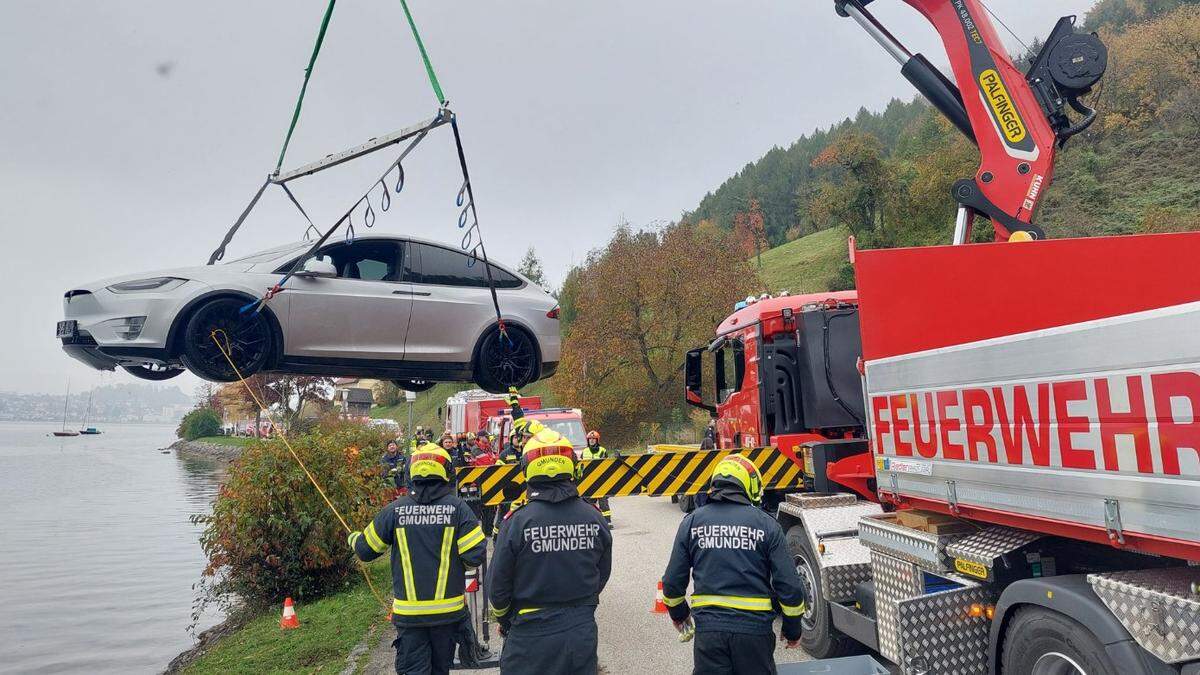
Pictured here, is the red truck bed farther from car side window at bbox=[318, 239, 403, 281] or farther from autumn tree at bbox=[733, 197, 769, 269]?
autumn tree at bbox=[733, 197, 769, 269]

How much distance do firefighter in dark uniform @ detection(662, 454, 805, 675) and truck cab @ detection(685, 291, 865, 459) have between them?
9.76ft

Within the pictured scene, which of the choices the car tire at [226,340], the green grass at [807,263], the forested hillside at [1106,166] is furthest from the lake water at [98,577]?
the green grass at [807,263]

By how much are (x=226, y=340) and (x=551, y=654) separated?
7.92ft

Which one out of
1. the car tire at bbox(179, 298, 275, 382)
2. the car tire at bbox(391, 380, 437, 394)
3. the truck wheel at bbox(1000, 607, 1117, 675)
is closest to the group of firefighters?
the truck wheel at bbox(1000, 607, 1117, 675)

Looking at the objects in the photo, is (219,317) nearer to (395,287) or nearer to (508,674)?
(395,287)

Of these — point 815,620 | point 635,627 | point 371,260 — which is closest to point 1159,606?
point 815,620

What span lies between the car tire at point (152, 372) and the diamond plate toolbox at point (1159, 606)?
467cm

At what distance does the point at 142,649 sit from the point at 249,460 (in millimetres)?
3476

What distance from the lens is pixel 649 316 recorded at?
30.4m

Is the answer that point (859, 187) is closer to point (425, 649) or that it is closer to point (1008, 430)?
point (1008, 430)

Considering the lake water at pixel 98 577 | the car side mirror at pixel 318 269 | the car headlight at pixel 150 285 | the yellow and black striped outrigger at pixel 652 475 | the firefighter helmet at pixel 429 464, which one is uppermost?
the car side mirror at pixel 318 269

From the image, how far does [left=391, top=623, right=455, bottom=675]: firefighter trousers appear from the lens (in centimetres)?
448

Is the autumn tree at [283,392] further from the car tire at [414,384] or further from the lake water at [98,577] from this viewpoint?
the lake water at [98,577]

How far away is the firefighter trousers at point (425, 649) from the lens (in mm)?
4484
